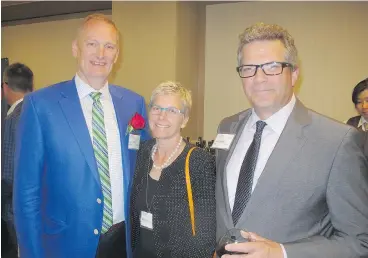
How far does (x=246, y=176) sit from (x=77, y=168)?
2.75 feet

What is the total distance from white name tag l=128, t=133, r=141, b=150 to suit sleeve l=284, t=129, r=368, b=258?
974 mm

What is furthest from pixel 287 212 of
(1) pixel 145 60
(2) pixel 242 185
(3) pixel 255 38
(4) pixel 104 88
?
(1) pixel 145 60

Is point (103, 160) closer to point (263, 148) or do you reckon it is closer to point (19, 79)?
point (263, 148)

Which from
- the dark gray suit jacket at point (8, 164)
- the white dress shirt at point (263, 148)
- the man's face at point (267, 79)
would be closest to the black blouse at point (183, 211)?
the white dress shirt at point (263, 148)

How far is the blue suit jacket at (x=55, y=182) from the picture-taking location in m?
1.66

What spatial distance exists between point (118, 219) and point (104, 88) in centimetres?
73

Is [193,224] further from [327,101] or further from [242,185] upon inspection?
[327,101]

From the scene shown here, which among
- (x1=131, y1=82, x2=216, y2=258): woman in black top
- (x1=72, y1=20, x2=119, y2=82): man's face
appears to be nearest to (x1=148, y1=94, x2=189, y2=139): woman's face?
(x1=131, y1=82, x2=216, y2=258): woman in black top

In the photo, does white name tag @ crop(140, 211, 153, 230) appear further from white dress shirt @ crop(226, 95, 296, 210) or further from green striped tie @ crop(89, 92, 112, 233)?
white dress shirt @ crop(226, 95, 296, 210)

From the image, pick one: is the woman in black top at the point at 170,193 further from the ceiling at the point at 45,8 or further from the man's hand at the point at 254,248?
the ceiling at the point at 45,8

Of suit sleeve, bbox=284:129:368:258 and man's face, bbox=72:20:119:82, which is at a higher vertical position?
man's face, bbox=72:20:119:82

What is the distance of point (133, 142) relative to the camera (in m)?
1.86

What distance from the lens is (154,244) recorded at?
1.73 m

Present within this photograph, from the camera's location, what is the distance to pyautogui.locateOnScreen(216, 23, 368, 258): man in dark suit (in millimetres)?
1176
